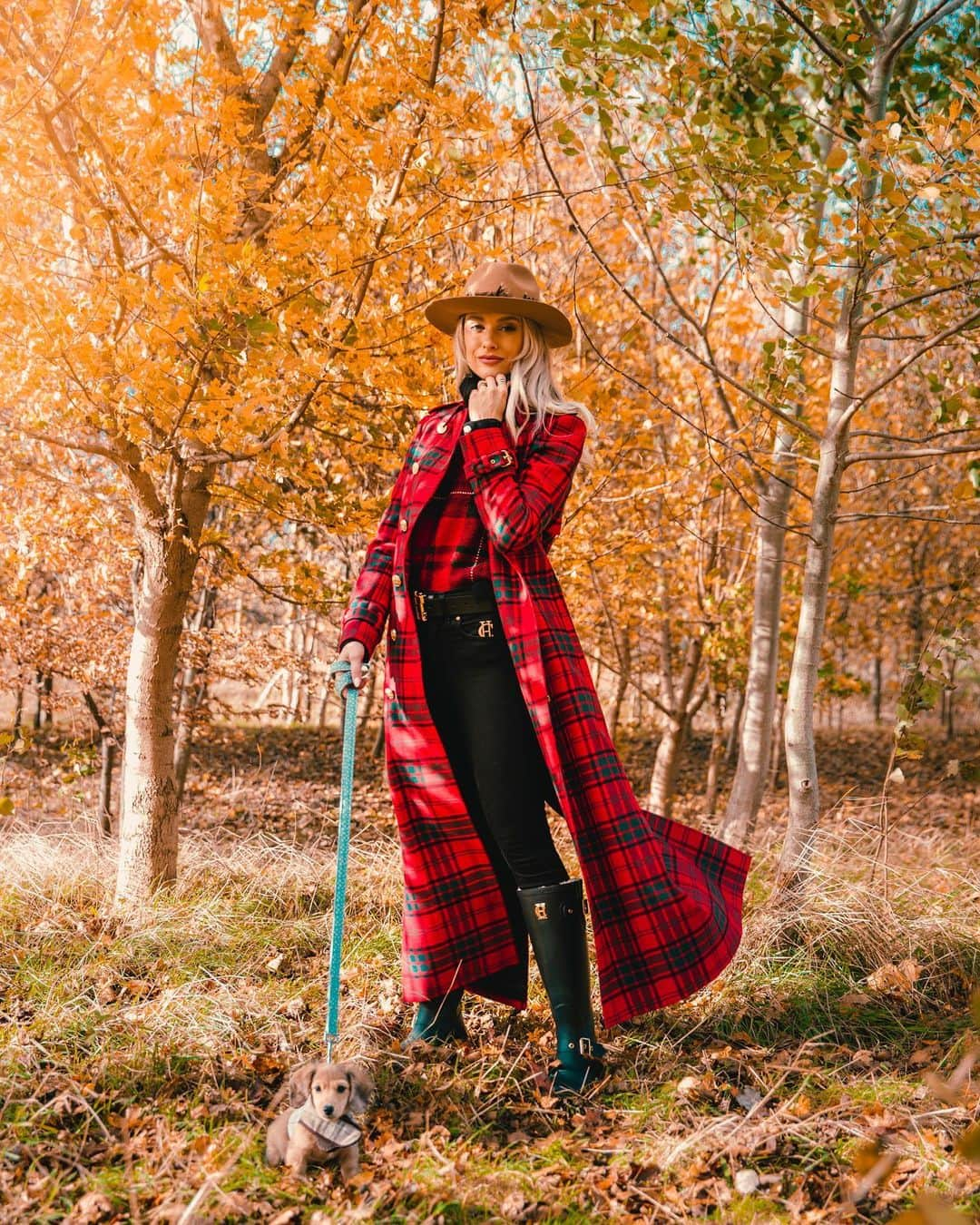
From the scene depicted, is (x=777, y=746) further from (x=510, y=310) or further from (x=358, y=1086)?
(x=358, y=1086)

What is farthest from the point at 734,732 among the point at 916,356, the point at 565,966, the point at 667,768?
the point at 565,966

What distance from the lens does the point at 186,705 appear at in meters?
6.78

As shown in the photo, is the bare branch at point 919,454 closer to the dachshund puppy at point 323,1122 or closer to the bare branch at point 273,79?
the dachshund puppy at point 323,1122

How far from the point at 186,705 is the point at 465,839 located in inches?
182

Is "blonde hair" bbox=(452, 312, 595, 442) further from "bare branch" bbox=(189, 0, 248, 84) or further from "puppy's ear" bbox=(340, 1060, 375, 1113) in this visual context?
"bare branch" bbox=(189, 0, 248, 84)

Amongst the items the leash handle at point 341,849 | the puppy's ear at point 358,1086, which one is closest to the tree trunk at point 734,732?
the leash handle at point 341,849

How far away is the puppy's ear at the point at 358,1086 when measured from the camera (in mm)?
1974

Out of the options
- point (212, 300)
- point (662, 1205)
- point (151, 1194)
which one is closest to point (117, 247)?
point (212, 300)

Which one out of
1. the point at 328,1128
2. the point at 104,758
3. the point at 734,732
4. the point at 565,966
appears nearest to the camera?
the point at 328,1128

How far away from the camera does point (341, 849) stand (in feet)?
7.51

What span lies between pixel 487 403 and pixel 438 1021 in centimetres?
165

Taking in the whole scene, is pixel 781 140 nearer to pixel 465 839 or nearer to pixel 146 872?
pixel 465 839

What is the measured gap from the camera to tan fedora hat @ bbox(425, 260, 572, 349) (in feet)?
8.41

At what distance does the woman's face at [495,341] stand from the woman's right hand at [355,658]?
80 cm
